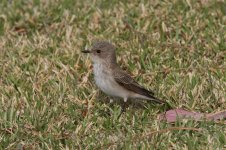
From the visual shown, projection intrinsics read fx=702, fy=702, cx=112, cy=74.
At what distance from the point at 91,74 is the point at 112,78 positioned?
0.84m

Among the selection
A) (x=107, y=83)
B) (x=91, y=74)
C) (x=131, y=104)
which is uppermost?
(x=91, y=74)

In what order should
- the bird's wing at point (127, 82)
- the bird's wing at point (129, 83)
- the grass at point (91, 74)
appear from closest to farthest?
the grass at point (91, 74)
the bird's wing at point (129, 83)
the bird's wing at point (127, 82)

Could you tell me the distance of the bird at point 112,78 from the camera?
887 cm

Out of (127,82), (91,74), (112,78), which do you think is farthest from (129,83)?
(91,74)

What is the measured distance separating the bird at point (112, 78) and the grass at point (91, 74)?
19cm

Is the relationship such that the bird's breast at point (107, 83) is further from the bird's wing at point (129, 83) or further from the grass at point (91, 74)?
the grass at point (91, 74)

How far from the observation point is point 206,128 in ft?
26.0

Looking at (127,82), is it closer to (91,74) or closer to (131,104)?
(131,104)

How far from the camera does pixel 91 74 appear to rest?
32.2 feet

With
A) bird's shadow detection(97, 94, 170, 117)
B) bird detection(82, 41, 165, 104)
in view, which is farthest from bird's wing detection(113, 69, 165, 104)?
bird's shadow detection(97, 94, 170, 117)

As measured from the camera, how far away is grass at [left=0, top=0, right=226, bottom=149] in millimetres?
7852

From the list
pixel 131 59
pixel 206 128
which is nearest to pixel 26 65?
pixel 131 59

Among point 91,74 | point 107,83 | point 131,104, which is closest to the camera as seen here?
point 107,83

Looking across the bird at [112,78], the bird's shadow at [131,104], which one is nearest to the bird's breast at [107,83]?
the bird at [112,78]
